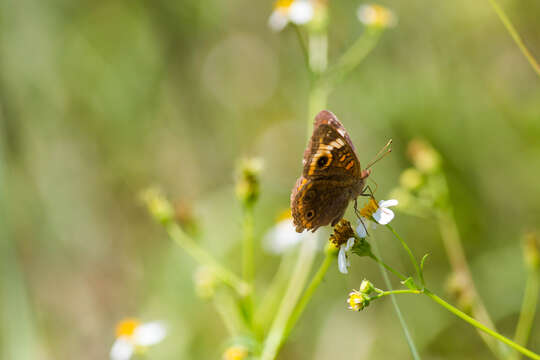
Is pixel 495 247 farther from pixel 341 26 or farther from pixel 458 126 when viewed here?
pixel 341 26

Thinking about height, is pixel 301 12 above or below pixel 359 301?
above

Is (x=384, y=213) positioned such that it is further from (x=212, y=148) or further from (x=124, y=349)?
(x=212, y=148)

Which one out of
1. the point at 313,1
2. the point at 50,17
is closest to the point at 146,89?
the point at 50,17

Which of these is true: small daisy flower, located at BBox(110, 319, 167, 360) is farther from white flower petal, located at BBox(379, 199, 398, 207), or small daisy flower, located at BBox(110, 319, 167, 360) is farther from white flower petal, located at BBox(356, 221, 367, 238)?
white flower petal, located at BBox(379, 199, 398, 207)

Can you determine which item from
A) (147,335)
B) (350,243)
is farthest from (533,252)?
(147,335)

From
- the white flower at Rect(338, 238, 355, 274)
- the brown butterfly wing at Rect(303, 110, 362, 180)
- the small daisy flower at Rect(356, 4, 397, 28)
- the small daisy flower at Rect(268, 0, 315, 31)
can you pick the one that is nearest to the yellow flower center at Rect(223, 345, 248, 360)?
the white flower at Rect(338, 238, 355, 274)

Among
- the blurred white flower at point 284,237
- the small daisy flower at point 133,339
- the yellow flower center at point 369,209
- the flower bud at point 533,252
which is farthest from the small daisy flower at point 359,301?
the small daisy flower at point 133,339

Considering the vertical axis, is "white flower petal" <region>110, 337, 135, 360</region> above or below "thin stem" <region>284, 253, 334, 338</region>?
above

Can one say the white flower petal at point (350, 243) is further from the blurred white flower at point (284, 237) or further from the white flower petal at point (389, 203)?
the blurred white flower at point (284, 237)
